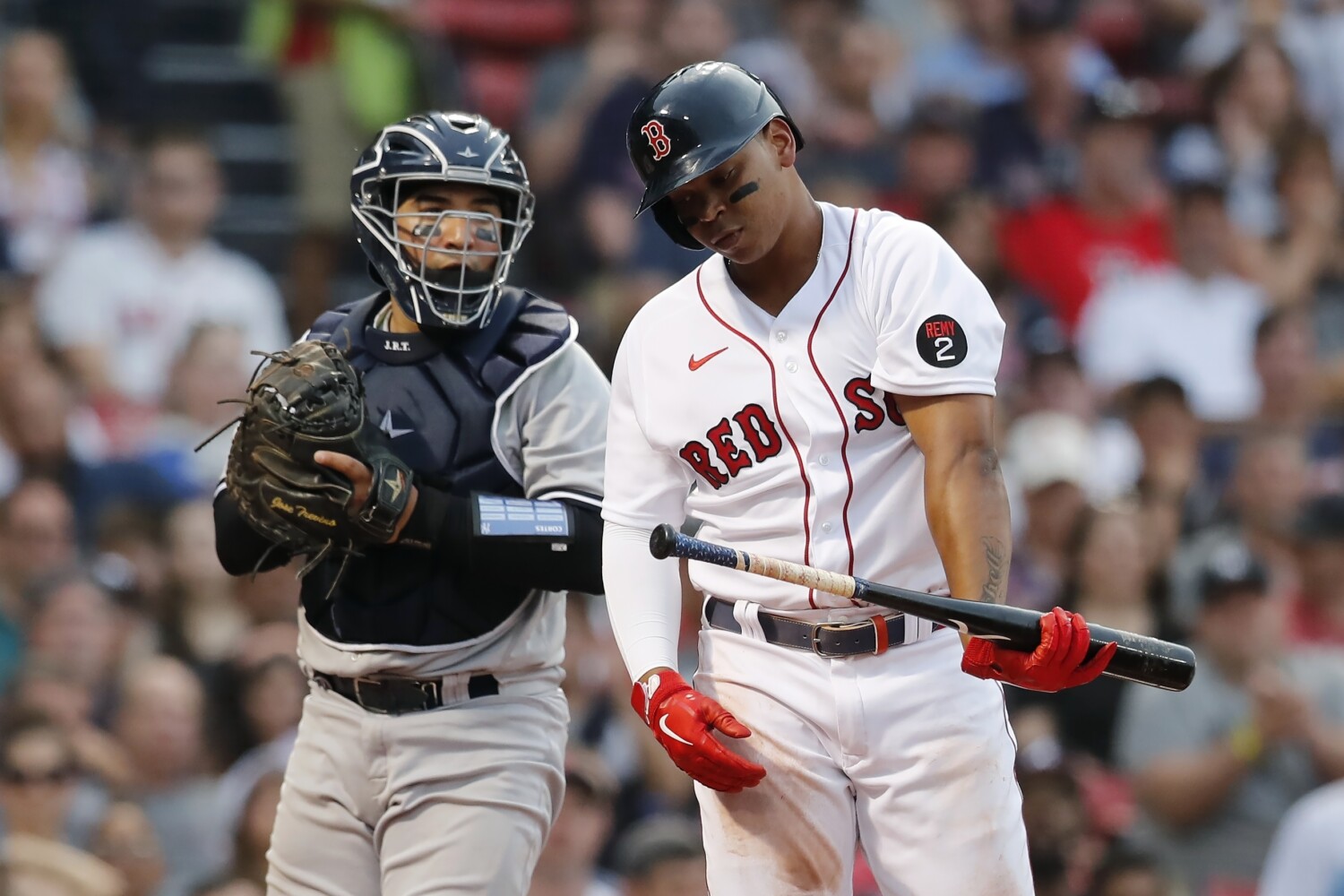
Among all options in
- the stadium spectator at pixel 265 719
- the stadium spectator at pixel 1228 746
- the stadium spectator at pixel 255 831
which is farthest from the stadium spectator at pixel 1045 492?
the stadium spectator at pixel 255 831

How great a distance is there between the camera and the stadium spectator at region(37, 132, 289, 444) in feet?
25.8

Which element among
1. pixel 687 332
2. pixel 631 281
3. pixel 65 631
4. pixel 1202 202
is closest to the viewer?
pixel 687 332

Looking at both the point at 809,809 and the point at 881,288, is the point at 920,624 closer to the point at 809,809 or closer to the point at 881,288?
the point at 809,809

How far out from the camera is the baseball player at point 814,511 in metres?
3.35

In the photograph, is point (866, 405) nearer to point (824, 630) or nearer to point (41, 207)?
point (824, 630)

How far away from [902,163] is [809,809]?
6.30 meters

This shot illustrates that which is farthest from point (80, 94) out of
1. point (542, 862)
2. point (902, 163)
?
point (542, 862)

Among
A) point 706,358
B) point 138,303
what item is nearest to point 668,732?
point 706,358

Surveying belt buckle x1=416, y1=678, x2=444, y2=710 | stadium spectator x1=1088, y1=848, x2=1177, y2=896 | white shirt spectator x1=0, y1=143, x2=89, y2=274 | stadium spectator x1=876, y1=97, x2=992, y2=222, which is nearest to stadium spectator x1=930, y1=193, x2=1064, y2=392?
stadium spectator x1=876, y1=97, x2=992, y2=222

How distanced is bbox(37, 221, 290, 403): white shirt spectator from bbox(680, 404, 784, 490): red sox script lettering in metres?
4.74

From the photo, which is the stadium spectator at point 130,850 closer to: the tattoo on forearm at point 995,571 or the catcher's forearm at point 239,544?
the catcher's forearm at point 239,544

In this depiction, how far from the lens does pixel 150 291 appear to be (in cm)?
802

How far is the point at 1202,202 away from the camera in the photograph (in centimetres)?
900

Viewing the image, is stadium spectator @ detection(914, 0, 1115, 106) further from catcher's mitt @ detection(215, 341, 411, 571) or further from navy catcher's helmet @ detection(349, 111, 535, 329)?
catcher's mitt @ detection(215, 341, 411, 571)
